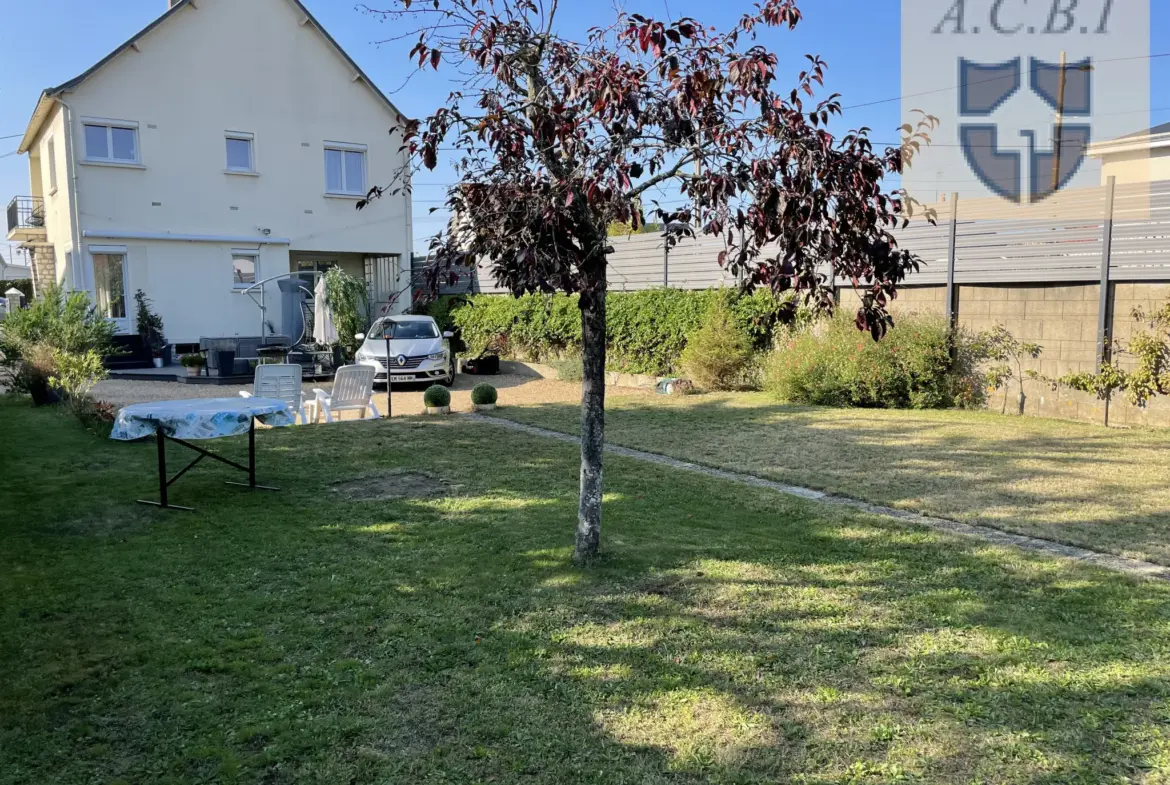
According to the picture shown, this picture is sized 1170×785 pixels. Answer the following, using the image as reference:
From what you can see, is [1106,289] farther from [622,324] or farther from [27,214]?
[27,214]

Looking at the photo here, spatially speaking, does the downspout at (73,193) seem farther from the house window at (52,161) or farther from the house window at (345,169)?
the house window at (345,169)

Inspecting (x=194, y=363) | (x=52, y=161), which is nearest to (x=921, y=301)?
(x=194, y=363)

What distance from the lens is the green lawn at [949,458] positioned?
652 centimetres

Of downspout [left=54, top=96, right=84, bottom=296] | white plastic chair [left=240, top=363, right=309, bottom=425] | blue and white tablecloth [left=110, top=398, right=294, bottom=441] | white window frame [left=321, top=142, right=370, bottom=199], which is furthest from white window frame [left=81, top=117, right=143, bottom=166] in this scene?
blue and white tablecloth [left=110, top=398, right=294, bottom=441]

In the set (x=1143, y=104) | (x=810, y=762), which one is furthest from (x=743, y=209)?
(x=1143, y=104)

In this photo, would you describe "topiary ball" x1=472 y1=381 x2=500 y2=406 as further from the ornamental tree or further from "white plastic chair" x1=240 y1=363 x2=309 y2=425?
the ornamental tree

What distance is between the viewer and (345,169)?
78.6 ft

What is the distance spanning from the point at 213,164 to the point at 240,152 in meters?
0.94

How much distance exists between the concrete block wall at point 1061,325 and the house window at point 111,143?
64.5ft

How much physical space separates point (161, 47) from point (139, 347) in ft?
25.4

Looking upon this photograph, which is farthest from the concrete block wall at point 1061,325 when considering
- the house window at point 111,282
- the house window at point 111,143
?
the house window at point 111,143

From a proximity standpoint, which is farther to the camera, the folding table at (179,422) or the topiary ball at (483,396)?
the topiary ball at (483,396)

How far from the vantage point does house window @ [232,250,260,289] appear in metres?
22.2

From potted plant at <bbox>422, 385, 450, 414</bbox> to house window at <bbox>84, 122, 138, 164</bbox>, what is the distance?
43.2 feet
